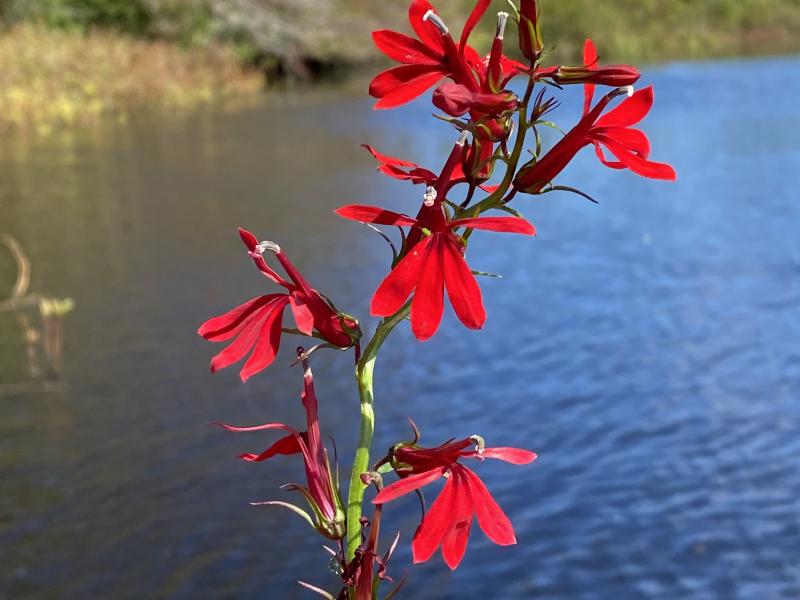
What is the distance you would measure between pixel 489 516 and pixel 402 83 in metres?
0.51

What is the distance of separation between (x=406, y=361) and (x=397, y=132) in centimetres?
→ 1021

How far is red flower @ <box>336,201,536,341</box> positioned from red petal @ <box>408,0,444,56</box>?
0.66 feet

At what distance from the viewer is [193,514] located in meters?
4.04

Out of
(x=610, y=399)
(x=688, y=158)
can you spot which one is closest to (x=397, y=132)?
(x=688, y=158)

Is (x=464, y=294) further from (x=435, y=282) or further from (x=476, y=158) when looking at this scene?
(x=476, y=158)

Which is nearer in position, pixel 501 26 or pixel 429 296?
pixel 429 296

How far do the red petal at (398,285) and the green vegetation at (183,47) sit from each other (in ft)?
49.0

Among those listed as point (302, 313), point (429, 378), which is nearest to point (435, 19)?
point (302, 313)

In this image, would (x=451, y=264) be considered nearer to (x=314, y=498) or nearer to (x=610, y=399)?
(x=314, y=498)

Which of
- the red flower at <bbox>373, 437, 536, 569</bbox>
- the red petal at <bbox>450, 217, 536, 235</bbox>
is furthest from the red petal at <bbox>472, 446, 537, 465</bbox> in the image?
the red petal at <bbox>450, 217, 536, 235</bbox>

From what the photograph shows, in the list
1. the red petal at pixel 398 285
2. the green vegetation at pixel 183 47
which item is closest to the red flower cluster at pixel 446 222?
the red petal at pixel 398 285

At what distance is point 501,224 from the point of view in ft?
3.75

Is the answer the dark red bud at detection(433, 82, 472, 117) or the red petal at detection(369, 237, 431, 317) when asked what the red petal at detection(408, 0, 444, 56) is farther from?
the red petal at detection(369, 237, 431, 317)

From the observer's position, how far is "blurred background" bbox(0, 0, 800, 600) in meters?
3.71
